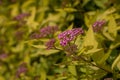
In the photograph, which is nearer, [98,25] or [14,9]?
[98,25]

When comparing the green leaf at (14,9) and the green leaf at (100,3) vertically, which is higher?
the green leaf at (14,9)

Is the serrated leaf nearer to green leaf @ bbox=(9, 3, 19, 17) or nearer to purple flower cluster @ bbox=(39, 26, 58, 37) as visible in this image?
purple flower cluster @ bbox=(39, 26, 58, 37)

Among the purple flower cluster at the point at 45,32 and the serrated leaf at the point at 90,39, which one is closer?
the serrated leaf at the point at 90,39

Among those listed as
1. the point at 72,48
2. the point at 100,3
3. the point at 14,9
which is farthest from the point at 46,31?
the point at 14,9

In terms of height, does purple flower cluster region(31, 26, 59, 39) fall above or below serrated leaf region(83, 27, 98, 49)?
above

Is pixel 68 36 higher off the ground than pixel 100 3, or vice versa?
pixel 100 3

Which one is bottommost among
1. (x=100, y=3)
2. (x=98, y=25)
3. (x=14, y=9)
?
(x=98, y=25)

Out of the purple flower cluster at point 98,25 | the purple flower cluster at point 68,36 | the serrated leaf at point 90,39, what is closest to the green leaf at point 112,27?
the purple flower cluster at point 98,25

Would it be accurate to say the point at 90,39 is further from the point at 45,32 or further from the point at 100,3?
the point at 100,3

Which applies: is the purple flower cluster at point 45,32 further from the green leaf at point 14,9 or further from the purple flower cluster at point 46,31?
the green leaf at point 14,9

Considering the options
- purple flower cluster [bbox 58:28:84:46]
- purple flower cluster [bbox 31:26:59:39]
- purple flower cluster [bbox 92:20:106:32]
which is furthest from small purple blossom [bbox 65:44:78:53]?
purple flower cluster [bbox 31:26:59:39]

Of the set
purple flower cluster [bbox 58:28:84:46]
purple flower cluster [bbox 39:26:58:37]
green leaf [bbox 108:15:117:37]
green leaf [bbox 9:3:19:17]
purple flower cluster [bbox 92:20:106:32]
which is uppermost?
green leaf [bbox 9:3:19:17]

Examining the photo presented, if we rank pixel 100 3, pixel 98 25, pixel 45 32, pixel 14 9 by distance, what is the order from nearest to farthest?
pixel 98 25, pixel 45 32, pixel 100 3, pixel 14 9

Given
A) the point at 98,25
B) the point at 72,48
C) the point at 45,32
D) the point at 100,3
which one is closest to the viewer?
the point at 72,48
